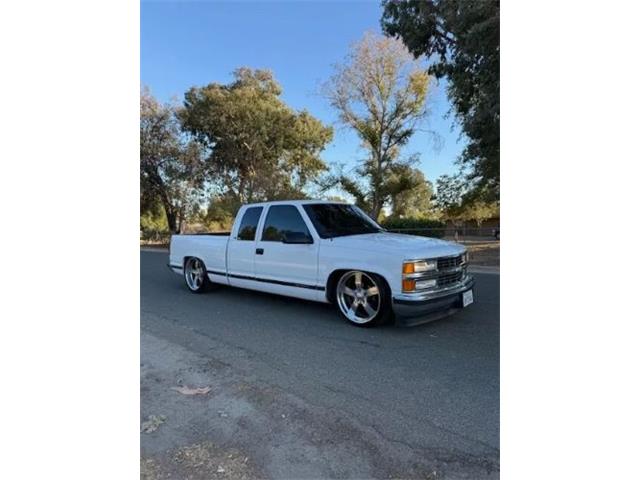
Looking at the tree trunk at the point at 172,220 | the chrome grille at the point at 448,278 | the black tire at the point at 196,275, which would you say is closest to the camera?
the chrome grille at the point at 448,278

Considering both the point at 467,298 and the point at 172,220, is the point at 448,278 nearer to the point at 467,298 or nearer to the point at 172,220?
the point at 467,298

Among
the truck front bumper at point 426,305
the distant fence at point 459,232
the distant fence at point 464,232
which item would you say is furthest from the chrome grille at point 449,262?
the distant fence at point 464,232

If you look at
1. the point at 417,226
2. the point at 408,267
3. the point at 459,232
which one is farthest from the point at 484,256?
the point at 408,267

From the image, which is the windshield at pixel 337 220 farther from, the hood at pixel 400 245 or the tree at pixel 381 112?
the tree at pixel 381 112

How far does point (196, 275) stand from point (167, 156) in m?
20.1

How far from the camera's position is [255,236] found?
6434 millimetres

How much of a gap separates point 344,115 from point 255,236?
596 inches

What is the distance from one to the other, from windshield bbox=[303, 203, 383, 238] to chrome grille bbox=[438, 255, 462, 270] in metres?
1.32

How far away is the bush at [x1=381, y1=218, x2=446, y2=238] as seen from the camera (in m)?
16.3

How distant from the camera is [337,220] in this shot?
5895 mm

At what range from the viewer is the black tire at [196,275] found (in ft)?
24.8

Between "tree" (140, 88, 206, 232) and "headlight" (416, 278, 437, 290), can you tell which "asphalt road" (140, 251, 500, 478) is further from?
"tree" (140, 88, 206, 232)
